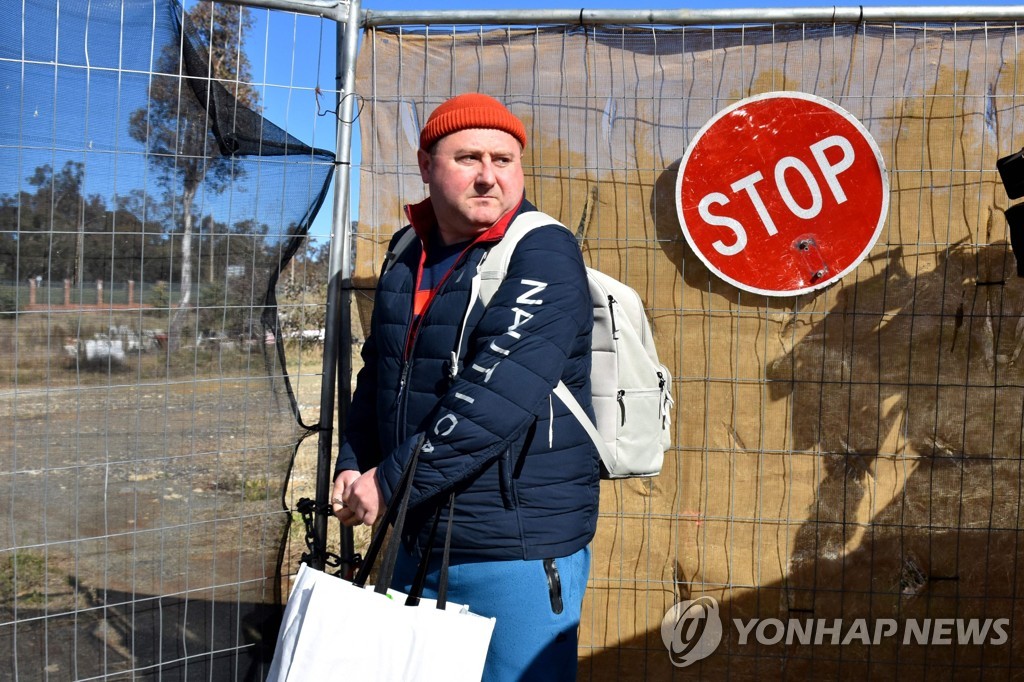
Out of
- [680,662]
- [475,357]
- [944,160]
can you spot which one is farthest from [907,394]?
[475,357]

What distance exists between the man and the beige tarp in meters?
1.07

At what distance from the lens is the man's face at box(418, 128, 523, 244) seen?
2299 millimetres

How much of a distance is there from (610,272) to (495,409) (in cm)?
150

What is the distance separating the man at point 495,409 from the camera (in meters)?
2.09

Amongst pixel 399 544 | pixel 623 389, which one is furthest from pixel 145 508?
pixel 623 389

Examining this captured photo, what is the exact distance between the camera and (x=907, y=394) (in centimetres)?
336

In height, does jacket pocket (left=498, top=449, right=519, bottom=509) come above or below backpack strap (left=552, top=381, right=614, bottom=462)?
below

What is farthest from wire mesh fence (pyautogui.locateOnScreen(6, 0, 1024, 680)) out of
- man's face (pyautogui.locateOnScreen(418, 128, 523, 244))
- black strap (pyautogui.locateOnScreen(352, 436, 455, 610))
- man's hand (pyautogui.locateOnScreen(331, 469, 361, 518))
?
black strap (pyautogui.locateOnScreen(352, 436, 455, 610))

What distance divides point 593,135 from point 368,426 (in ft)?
4.93

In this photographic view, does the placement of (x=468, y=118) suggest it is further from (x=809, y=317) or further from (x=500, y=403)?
(x=809, y=317)
